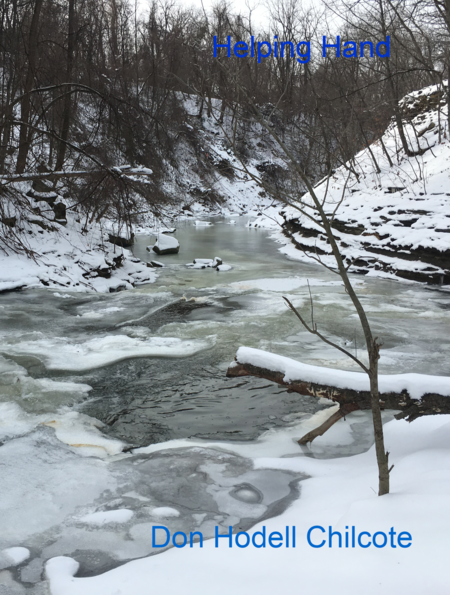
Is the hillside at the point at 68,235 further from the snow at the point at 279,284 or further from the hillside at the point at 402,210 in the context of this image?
the hillside at the point at 402,210

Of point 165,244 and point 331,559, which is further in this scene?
point 165,244

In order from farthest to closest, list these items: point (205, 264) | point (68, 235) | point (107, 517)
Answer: point (205, 264) → point (68, 235) → point (107, 517)

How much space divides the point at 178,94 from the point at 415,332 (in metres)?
41.2

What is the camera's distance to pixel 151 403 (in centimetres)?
492

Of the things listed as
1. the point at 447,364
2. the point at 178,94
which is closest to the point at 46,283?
the point at 447,364

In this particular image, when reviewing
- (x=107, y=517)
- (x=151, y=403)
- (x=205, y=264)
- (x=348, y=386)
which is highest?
(x=348, y=386)

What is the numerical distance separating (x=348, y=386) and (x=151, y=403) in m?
2.13

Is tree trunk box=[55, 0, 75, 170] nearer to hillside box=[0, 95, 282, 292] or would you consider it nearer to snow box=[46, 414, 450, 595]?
hillside box=[0, 95, 282, 292]

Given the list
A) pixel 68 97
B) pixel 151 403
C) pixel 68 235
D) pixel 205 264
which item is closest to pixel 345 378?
pixel 151 403

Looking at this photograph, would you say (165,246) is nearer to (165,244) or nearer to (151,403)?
(165,244)

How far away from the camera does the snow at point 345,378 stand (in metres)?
3.36

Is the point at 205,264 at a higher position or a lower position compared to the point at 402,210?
lower

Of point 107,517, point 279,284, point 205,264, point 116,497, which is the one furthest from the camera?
point 205,264

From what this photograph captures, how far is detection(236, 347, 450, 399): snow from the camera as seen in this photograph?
336cm
